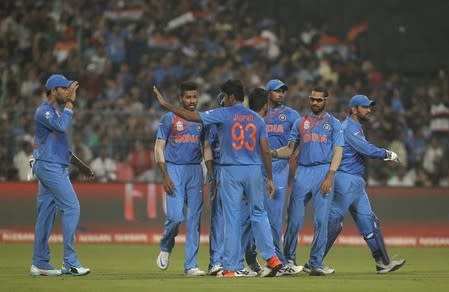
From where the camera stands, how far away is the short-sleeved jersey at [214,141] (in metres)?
15.0

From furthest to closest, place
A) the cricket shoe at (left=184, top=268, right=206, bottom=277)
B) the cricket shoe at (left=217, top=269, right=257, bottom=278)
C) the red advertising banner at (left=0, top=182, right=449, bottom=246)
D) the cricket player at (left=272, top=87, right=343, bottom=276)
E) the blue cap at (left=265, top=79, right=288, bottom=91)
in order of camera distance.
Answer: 1. the red advertising banner at (left=0, top=182, right=449, bottom=246)
2. the blue cap at (left=265, top=79, right=288, bottom=91)
3. the cricket player at (left=272, top=87, right=343, bottom=276)
4. the cricket shoe at (left=184, top=268, right=206, bottom=277)
5. the cricket shoe at (left=217, top=269, right=257, bottom=278)

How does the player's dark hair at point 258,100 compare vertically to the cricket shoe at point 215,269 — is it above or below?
above

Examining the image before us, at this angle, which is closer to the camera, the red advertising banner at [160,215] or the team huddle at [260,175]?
the team huddle at [260,175]

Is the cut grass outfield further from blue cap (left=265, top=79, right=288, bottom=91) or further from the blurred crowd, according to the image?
the blurred crowd

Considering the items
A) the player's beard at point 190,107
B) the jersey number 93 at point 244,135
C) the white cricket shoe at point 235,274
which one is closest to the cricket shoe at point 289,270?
the white cricket shoe at point 235,274

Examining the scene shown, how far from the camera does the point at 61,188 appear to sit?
14828 millimetres

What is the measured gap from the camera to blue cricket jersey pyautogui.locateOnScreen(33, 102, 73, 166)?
48.4ft

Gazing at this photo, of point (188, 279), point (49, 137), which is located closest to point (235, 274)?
point (188, 279)

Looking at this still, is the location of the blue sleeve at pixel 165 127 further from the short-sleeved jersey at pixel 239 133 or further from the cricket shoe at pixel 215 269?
the cricket shoe at pixel 215 269

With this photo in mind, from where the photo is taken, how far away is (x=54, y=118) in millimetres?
14734

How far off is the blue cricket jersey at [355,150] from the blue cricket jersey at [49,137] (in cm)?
395

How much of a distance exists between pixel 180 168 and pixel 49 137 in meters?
1.83

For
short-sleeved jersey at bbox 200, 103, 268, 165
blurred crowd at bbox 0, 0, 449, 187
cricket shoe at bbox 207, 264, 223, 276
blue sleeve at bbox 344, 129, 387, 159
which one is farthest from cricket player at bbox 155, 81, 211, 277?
blurred crowd at bbox 0, 0, 449, 187

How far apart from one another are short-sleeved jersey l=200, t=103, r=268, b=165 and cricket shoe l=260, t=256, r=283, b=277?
125 centimetres
